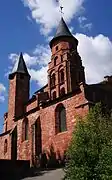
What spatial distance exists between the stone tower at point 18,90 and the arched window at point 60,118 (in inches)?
457

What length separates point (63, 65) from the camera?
1914 inches

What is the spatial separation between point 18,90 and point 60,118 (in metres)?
14.0

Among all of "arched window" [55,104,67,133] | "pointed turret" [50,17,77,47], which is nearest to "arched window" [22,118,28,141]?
"arched window" [55,104,67,133]

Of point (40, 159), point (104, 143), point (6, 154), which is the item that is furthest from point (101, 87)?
point (104, 143)

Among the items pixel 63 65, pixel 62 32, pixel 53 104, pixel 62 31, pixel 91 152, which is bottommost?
pixel 91 152

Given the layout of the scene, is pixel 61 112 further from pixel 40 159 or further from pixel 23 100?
pixel 23 100

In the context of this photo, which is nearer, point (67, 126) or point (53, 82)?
point (67, 126)

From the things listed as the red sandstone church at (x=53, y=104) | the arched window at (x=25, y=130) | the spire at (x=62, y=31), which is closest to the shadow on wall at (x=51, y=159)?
the red sandstone church at (x=53, y=104)

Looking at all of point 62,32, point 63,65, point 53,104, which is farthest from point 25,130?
point 62,32

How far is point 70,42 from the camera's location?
1991 inches

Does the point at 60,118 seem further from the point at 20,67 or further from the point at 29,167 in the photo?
the point at 20,67

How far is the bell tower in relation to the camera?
47.0m

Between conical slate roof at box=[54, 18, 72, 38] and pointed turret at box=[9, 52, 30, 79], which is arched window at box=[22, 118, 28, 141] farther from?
conical slate roof at box=[54, 18, 72, 38]

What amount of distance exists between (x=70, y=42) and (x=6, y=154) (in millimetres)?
22063
